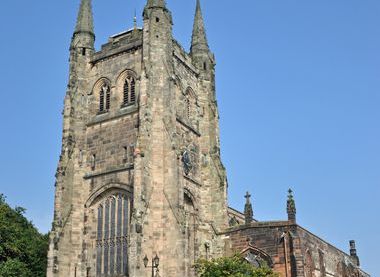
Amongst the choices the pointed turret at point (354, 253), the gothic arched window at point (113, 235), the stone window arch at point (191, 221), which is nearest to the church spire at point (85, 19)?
the gothic arched window at point (113, 235)

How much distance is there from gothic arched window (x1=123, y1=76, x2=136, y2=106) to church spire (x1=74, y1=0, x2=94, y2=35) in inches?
229

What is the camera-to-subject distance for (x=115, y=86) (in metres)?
39.1

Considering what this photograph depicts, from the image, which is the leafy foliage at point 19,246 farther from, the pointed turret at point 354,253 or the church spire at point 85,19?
the pointed turret at point 354,253

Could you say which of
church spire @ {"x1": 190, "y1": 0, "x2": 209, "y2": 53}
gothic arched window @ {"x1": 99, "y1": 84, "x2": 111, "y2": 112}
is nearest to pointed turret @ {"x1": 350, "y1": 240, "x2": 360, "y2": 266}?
church spire @ {"x1": 190, "y1": 0, "x2": 209, "y2": 53}

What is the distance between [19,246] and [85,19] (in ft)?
56.3

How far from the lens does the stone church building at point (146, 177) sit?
33438 millimetres

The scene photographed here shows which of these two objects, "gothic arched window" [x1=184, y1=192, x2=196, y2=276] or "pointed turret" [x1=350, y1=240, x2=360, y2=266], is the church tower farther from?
"pointed turret" [x1=350, y1=240, x2=360, y2=266]

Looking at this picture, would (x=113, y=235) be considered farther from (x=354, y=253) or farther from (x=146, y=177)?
(x=354, y=253)

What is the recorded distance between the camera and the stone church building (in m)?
33.4

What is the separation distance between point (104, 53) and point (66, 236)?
43.9 ft

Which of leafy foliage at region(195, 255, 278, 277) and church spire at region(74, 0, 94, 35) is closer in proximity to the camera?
leafy foliage at region(195, 255, 278, 277)

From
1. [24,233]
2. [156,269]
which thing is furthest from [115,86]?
[156,269]

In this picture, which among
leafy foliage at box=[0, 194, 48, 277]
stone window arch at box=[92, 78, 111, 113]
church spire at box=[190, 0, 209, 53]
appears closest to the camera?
leafy foliage at box=[0, 194, 48, 277]

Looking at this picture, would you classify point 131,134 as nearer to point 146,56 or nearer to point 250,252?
point 146,56
